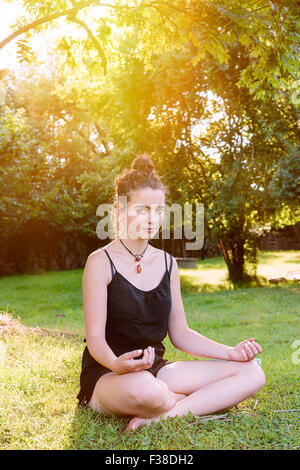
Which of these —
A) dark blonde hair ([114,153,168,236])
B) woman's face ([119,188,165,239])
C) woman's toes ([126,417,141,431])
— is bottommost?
woman's toes ([126,417,141,431])

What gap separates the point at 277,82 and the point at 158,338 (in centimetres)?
305

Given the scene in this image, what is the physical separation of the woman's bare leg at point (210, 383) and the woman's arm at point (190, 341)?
3.3 inches

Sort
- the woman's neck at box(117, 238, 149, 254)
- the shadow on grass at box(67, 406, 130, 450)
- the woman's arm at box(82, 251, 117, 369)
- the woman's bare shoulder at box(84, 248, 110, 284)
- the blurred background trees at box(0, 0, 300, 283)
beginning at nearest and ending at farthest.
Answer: the shadow on grass at box(67, 406, 130, 450) < the woman's arm at box(82, 251, 117, 369) < the woman's bare shoulder at box(84, 248, 110, 284) < the woman's neck at box(117, 238, 149, 254) < the blurred background trees at box(0, 0, 300, 283)

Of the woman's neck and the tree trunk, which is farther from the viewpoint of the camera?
the tree trunk

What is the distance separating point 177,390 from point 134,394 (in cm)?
57

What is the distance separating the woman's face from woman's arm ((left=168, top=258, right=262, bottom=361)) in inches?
15.7

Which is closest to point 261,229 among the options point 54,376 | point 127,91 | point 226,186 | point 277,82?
point 226,186

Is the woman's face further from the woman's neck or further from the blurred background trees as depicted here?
the blurred background trees

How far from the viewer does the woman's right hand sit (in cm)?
247

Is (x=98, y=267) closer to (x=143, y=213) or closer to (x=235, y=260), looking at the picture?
(x=143, y=213)

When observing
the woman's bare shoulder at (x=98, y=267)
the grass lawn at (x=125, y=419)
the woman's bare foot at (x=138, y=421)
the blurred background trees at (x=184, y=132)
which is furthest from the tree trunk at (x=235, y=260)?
the woman's bare foot at (x=138, y=421)

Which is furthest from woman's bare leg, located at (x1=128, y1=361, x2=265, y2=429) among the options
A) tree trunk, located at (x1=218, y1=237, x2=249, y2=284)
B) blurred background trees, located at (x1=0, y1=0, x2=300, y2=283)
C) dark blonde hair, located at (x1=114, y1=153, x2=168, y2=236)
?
tree trunk, located at (x1=218, y1=237, x2=249, y2=284)

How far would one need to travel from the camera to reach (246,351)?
9.92ft

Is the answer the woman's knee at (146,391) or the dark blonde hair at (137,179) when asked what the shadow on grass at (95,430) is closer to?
the woman's knee at (146,391)
